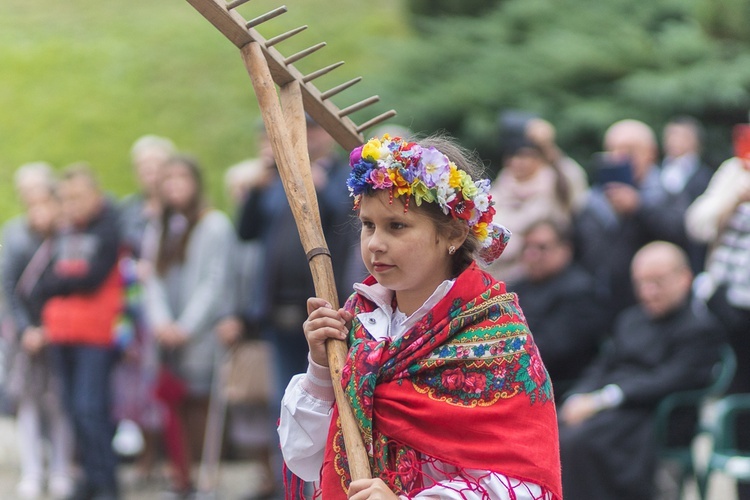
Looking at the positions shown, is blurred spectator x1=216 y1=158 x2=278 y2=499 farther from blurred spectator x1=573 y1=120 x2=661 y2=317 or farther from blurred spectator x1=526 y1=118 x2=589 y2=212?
blurred spectator x1=573 y1=120 x2=661 y2=317

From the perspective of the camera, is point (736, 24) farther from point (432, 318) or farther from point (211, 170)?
point (432, 318)

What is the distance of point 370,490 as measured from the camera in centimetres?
333

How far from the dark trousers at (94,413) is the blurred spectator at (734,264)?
12.7ft

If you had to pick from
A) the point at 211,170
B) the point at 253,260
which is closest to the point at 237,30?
the point at 253,260

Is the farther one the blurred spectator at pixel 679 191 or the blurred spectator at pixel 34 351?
the blurred spectator at pixel 34 351

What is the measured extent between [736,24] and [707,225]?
284 inches

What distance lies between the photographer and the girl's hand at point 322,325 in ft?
11.6

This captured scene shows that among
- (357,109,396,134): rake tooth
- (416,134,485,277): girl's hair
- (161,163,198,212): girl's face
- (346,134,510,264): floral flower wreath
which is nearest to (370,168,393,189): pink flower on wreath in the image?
(346,134,510,264): floral flower wreath

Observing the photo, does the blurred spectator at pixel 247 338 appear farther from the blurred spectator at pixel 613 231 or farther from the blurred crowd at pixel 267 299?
the blurred spectator at pixel 613 231

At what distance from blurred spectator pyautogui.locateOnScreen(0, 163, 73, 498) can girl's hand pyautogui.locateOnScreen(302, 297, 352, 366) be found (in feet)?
19.0

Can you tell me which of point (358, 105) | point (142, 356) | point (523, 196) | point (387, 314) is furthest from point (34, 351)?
point (387, 314)

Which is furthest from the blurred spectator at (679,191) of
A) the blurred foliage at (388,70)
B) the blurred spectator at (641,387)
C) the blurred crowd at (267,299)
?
the blurred foliage at (388,70)

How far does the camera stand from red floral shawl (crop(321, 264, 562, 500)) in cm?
342

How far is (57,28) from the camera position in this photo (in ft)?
66.1
